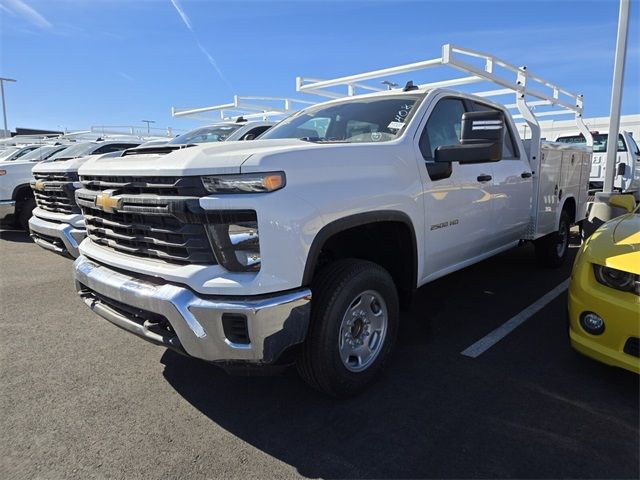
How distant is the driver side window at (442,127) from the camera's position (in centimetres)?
355

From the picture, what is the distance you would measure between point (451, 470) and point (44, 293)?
4941 mm

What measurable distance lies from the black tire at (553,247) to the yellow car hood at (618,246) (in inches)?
91.9

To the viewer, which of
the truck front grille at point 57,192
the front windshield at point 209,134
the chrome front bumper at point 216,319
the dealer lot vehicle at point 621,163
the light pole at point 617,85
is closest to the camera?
the chrome front bumper at point 216,319

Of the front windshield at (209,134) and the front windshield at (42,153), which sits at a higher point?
the front windshield at (209,134)

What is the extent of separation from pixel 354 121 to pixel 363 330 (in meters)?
1.72

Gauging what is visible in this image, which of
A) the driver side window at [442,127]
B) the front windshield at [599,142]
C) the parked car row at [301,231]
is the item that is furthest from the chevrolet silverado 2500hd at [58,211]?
the front windshield at [599,142]

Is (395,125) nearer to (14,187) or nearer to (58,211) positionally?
(58,211)

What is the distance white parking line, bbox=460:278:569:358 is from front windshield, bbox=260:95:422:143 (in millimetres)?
1794

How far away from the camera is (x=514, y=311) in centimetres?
460

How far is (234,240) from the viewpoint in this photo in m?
2.39

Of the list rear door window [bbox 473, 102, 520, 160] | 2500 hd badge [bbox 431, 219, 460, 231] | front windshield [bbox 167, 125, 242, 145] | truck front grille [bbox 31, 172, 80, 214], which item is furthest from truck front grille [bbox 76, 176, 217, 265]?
front windshield [bbox 167, 125, 242, 145]

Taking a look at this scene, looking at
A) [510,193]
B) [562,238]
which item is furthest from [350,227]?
[562,238]

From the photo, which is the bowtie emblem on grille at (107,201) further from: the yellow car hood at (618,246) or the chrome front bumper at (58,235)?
the yellow car hood at (618,246)

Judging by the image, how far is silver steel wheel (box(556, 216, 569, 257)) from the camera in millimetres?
6180
